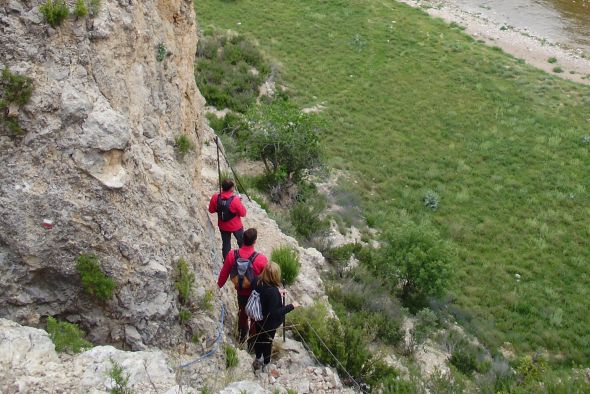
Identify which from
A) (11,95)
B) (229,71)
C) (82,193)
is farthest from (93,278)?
(229,71)

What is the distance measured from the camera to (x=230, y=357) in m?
5.98

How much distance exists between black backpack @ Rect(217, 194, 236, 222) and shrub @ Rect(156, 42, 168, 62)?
215 cm

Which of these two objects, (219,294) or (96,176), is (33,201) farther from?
(219,294)

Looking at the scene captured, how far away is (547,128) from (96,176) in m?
18.8

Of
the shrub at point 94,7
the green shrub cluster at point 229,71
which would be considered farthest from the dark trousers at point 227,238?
the green shrub cluster at point 229,71

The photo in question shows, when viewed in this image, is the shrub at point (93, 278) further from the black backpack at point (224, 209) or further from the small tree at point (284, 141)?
the small tree at point (284, 141)

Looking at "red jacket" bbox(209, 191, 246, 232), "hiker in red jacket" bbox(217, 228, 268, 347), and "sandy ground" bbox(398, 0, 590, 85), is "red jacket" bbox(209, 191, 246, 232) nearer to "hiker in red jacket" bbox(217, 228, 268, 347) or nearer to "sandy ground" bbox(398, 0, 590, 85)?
"hiker in red jacket" bbox(217, 228, 268, 347)

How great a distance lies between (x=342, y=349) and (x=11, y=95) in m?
4.99

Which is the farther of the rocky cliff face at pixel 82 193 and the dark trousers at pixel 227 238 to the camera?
the dark trousers at pixel 227 238

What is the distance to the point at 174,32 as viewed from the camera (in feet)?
27.6

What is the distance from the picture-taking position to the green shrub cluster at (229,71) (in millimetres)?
19250

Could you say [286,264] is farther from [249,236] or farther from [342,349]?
[249,236]

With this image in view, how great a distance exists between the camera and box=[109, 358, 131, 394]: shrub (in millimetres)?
4223

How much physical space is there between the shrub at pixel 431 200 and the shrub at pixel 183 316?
36.7ft
